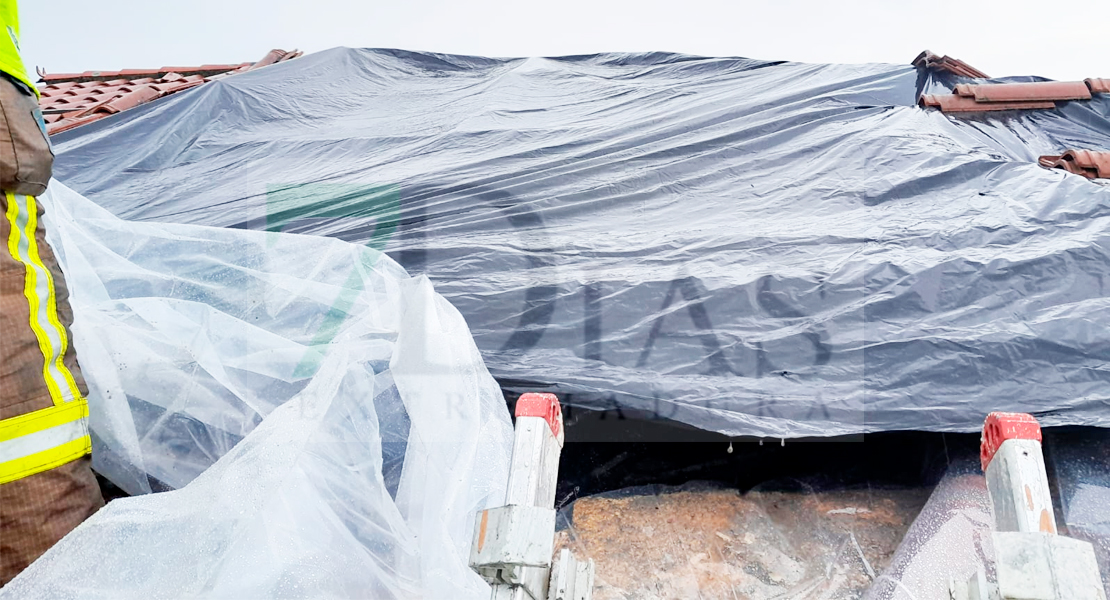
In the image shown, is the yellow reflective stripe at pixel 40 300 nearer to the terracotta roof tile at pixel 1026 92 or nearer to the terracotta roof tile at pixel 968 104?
the terracotta roof tile at pixel 968 104

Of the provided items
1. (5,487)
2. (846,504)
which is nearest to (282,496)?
(5,487)

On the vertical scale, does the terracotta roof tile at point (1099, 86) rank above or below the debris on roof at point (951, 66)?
below

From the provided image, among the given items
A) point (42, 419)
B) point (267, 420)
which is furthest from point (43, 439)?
point (267, 420)

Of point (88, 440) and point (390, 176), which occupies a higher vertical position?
point (390, 176)

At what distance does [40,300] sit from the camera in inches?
39.5

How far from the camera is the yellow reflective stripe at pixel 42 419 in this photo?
90cm

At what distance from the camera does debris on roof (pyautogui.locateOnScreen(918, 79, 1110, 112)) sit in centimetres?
258

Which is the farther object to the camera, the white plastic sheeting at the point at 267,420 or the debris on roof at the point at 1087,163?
the debris on roof at the point at 1087,163

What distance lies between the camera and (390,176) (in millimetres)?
2201

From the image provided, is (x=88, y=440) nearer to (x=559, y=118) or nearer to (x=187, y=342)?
(x=187, y=342)

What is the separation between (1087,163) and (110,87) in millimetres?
4181

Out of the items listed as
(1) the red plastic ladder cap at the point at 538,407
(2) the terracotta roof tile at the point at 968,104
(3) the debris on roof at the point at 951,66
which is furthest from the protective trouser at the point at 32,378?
(3) the debris on roof at the point at 951,66

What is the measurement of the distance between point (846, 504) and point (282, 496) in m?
1.04

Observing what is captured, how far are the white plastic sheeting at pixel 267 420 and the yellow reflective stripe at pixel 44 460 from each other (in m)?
0.09
